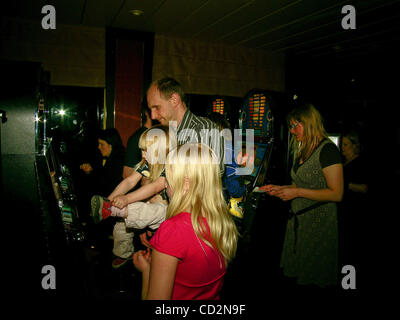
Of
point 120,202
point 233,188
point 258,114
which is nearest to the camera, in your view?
point 120,202

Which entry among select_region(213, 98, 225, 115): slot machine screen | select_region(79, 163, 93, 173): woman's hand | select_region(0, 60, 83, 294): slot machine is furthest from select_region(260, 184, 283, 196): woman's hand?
select_region(79, 163, 93, 173): woman's hand

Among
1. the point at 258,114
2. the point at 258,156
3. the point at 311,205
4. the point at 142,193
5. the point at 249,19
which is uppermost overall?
the point at 249,19

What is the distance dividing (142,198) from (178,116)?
0.66 m

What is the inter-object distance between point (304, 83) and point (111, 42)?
3.78 metres

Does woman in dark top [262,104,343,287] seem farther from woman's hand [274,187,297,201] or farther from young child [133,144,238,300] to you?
young child [133,144,238,300]

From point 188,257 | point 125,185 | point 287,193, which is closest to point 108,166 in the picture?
point 125,185

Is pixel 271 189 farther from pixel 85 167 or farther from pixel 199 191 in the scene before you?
pixel 85 167

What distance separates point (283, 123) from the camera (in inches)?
130

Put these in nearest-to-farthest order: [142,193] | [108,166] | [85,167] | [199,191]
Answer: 1. [199,191]
2. [142,193]
3. [108,166]
4. [85,167]

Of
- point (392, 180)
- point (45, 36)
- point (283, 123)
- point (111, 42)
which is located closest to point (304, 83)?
point (392, 180)

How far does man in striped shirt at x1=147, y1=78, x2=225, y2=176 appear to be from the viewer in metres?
2.21

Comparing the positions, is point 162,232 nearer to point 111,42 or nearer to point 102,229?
point 102,229

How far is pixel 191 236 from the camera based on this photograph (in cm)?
118

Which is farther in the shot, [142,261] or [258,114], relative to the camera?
[258,114]
